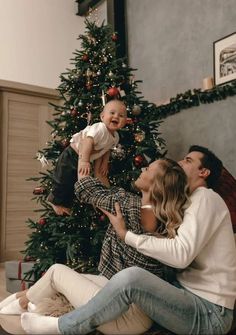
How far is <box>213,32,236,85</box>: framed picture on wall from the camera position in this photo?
3.35m

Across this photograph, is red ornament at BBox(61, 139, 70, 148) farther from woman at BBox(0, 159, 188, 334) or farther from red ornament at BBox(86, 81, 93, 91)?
woman at BBox(0, 159, 188, 334)

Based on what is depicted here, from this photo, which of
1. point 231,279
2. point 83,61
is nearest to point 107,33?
point 83,61

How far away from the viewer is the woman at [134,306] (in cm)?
161

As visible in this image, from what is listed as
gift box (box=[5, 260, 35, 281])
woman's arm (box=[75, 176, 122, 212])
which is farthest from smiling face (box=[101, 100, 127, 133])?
gift box (box=[5, 260, 35, 281])

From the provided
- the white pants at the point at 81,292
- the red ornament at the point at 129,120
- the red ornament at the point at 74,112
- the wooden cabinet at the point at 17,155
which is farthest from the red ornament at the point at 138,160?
the wooden cabinet at the point at 17,155

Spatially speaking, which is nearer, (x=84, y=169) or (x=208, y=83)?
(x=84, y=169)

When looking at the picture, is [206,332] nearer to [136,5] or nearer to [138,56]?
[138,56]

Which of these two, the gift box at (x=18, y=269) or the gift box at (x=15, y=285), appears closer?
the gift box at (x=15, y=285)

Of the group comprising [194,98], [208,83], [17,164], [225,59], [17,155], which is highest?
[225,59]

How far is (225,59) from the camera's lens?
3.43 m

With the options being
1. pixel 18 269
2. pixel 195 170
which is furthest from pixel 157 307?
pixel 18 269

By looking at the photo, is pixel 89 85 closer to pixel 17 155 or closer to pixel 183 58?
pixel 183 58

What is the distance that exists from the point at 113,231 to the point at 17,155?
334 cm

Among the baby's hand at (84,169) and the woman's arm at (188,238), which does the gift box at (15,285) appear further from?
the woman's arm at (188,238)
